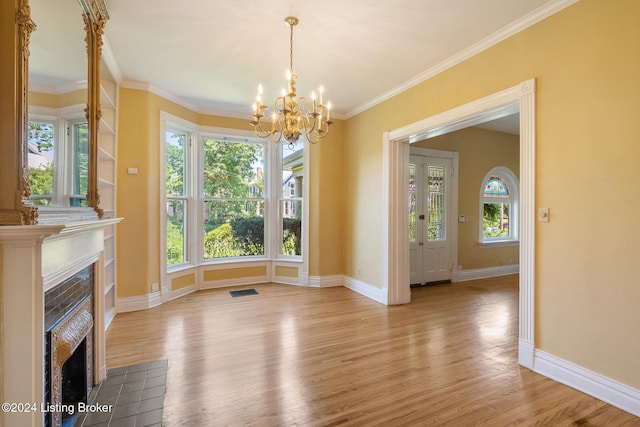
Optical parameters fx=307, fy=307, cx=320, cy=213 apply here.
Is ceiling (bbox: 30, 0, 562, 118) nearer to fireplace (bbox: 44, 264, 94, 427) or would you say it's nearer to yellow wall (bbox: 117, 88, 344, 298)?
yellow wall (bbox: 117, 88, 344, 298)

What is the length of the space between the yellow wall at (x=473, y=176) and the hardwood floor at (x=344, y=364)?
A: 67.4 inches

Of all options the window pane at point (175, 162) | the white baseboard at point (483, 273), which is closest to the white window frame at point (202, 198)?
the window pane at point (175, 162)

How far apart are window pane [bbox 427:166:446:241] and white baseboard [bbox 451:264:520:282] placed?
0.80 metres

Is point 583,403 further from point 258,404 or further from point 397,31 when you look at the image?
point 397,31

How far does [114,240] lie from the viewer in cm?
377

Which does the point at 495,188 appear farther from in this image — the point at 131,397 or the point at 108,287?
the point at 108,287

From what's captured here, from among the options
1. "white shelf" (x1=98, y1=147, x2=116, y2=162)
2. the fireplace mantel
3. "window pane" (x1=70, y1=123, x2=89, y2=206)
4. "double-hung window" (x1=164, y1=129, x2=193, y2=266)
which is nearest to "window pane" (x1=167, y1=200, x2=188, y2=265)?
"double-hung window" (x1=164, y1=129, x2=193, y2=266)

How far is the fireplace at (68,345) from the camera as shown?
1538mm

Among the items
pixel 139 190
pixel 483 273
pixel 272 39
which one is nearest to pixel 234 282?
pixel 139 190

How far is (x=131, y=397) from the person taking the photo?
2143 mm

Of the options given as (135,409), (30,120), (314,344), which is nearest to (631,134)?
(314,344)

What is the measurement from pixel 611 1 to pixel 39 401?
4.01 meters

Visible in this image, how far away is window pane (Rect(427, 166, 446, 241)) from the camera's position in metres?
5.53

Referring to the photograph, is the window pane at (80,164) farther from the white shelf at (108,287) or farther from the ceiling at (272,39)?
the white shelf at (108,287)
